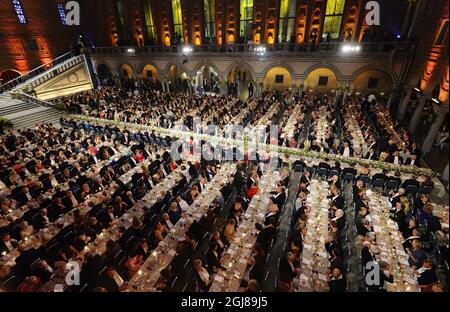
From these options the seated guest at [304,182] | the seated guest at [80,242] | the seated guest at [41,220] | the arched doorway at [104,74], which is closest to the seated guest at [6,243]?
the seated guest at [41,220]

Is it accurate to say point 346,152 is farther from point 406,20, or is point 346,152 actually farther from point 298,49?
point 406,20

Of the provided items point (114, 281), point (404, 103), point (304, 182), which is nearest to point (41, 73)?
point (114, 281)

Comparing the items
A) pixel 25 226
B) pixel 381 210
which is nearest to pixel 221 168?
pixel 381 210

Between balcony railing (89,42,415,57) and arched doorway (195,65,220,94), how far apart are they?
379 centimetres

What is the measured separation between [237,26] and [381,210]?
26478 millimetres

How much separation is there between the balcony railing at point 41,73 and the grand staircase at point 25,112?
8.34 feet

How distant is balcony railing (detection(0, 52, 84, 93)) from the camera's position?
26.5m

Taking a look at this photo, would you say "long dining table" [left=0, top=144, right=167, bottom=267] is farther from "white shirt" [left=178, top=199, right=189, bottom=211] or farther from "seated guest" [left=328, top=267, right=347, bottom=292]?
"seated guest" [left=328, top=267, right=347, bottom=292]

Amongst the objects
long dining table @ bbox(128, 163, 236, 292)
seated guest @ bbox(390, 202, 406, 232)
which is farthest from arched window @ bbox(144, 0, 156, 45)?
seated guest @ bbox(390, 202, 406, 232)

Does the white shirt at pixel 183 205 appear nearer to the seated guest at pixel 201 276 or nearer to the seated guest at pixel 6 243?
the seated guest at pixel 201 276

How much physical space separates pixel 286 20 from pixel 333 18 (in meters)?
4.89

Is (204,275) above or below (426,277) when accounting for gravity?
below

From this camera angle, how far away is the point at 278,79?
96.1ft

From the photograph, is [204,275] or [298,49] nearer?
[204,275]
